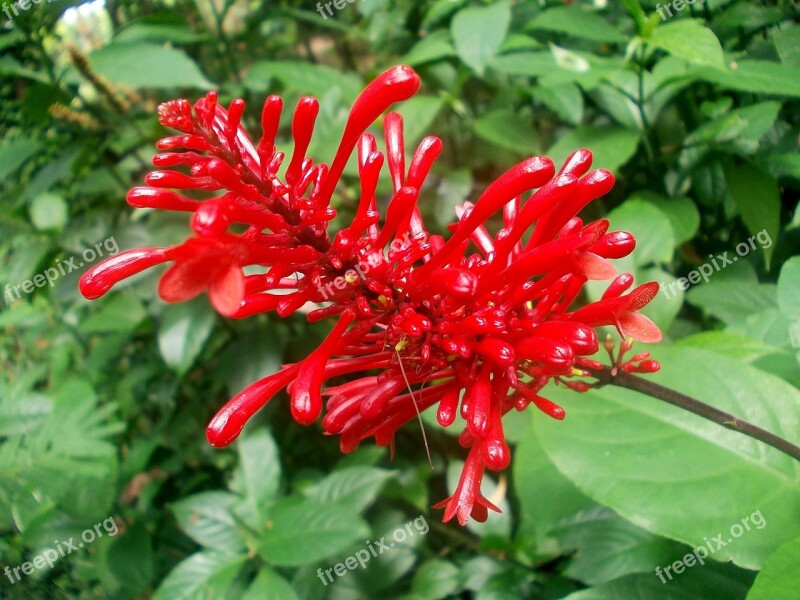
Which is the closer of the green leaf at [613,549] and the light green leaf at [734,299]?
the green leaf at [613,549]

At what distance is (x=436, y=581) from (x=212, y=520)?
60 cm

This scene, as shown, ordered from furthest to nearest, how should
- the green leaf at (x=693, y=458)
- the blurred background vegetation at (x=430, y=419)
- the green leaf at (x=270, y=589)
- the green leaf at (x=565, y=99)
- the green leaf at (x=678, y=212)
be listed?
the green leaf at (x=565, y=99) → the green leaf at (x=678, y=212) → the green leaf at (x=270, y=589) → the blurred background vegetation at (x=430, y=419) → the green leaf at (x=693, y=458)

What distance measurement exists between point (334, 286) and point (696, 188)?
127 cm

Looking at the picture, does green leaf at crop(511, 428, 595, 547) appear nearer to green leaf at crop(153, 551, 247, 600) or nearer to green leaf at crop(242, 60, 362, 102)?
green leaf at crop(153, 551, 247, 600)

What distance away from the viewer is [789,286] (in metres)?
0.97

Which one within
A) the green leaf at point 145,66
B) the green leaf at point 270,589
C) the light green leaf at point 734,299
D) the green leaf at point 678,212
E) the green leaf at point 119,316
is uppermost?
the green leaf at point 145,66

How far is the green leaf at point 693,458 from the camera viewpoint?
0.91 meters

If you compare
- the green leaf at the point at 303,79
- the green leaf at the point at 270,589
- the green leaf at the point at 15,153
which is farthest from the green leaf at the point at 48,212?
the green leaf at the point at 270,589

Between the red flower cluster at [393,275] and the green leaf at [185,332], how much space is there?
0.97 metres

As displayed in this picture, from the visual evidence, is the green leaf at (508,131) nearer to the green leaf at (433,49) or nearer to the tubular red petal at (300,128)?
the green leaf at (433,49)

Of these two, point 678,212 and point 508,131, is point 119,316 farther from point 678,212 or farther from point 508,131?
point 678,212

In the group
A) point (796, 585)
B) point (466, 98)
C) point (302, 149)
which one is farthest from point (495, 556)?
point (466, 98)

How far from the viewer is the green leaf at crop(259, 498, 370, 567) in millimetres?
1270

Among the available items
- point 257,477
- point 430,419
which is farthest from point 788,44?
point 257,477
